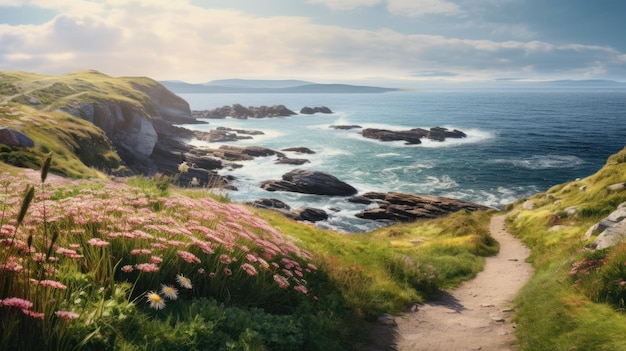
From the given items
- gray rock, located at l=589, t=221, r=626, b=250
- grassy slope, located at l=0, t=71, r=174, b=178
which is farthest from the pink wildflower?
grassy slope, located at l=0, t=71, r=174, b=178

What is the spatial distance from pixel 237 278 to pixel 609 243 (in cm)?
1260

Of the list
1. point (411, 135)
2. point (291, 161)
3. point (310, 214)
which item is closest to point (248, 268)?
point (310, 214)

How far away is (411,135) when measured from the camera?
118m

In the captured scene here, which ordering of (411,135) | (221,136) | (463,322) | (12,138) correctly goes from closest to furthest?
(463,322) < (12,138) < (221,136) < (411,135)

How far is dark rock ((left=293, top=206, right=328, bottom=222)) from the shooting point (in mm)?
50438

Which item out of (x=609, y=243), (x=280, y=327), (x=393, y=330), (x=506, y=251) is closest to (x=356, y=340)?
(x=393, y=330)

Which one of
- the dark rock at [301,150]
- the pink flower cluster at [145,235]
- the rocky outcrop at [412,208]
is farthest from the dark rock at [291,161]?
the pink flower cluster at [145,235]

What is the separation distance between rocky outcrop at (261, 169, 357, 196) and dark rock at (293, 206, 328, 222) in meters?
11.2

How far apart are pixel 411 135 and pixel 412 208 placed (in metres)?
67.5

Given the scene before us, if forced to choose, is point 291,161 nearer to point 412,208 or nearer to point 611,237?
point 412,208

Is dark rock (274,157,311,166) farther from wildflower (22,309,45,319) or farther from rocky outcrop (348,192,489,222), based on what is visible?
wildflower (22,309,45,319)

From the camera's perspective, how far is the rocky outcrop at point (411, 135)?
11642 centimetres

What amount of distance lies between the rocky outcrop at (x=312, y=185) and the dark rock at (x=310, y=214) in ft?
36.7

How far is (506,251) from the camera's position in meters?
25.7
